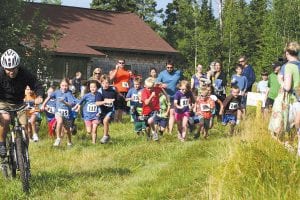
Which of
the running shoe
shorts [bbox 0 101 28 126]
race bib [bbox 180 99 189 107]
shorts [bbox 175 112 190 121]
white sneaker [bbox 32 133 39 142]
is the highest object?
shorts [bbox 0 101 28 126]

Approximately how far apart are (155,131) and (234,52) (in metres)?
35.7

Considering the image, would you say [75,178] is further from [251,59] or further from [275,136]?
[251,59]

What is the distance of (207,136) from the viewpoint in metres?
14.5

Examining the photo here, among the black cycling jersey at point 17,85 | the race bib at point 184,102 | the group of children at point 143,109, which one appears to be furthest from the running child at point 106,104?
the black cycling jersey at point 17,85

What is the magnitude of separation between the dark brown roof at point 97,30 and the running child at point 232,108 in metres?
20.1

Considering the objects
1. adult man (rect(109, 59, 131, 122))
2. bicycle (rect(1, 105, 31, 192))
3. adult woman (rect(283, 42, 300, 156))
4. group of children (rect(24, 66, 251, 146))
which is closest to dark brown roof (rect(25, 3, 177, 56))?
adult man (rect(109, 59, 131, 122))

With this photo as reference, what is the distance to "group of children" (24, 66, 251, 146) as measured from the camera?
13.6m

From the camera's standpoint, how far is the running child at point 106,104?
44.5 ft

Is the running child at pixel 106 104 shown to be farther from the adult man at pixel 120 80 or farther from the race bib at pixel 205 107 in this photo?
the adult man at pixel 120 80

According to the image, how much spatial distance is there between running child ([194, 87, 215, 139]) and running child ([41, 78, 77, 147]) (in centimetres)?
295

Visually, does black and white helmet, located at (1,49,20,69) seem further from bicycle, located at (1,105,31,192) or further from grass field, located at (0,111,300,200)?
grass field, located at (0,111,300,200)

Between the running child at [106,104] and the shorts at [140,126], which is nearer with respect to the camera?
the running child at [106,104]

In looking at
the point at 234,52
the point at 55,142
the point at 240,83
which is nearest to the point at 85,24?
the point at 234,52

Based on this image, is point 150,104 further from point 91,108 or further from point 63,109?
point 63,109
